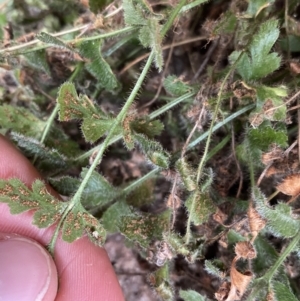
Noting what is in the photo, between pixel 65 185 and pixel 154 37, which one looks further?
pixel 65 185

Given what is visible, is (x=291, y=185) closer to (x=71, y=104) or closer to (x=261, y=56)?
(x=261, y=56)

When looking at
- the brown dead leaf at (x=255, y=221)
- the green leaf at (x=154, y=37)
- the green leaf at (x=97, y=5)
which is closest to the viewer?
the green leaf at (x=154, y=37)

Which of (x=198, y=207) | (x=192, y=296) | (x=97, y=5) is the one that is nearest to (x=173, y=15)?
(x=97, y=5)

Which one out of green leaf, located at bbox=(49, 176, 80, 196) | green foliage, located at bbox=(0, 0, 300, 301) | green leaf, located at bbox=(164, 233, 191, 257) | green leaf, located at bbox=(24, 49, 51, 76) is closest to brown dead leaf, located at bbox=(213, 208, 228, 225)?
green foliage, located at bbox=(0, 0, 300, 301)

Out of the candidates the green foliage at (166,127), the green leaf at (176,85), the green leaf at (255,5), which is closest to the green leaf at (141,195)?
the green foliage at (166,127)

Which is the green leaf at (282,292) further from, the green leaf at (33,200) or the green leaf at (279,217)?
the green leaf at (33,200)
